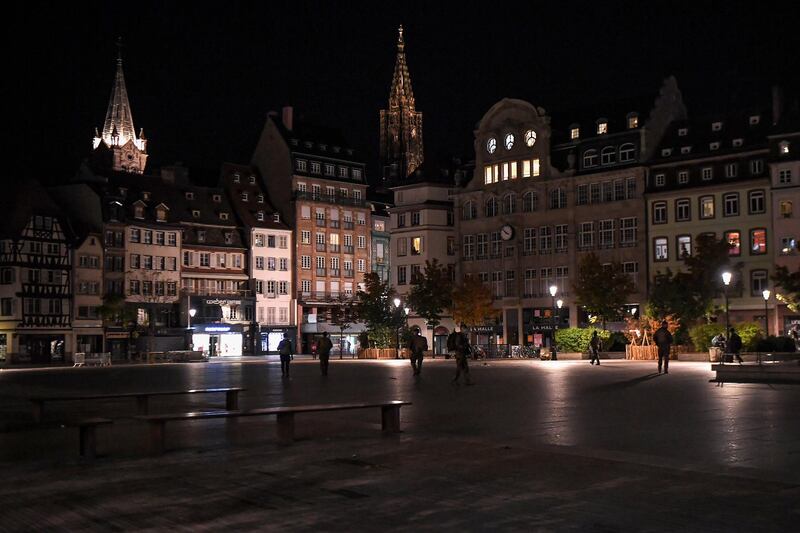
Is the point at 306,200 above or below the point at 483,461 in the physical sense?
above

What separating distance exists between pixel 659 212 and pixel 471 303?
50.2 ft

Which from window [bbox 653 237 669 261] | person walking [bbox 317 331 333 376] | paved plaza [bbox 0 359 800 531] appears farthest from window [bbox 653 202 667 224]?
paved plaza [bbox 0 359 800 531]

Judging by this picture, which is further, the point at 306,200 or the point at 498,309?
the point at 306,200

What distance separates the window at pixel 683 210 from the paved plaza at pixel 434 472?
187 feet

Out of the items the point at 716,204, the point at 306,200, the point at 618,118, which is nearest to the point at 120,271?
the point at 306,200

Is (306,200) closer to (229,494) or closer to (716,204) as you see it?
(716,204)

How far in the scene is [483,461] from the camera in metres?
13.0

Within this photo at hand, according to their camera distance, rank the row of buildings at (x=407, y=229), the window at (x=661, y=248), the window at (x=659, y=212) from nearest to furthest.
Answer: the row of buildings at (x=407, y=229) → the window at (x=661, y=248) → the window at (x=659, y=212)

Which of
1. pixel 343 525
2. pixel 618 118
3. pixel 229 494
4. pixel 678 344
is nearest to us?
pixel 343 525

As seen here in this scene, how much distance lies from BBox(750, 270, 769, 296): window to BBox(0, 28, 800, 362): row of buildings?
0.14m

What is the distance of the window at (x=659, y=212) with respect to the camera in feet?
258

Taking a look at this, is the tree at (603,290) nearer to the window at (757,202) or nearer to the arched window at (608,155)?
the window at (757,202)

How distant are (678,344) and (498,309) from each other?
27103mm

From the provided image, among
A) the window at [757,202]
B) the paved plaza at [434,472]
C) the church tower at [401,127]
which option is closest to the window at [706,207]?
the window at [757,202]
